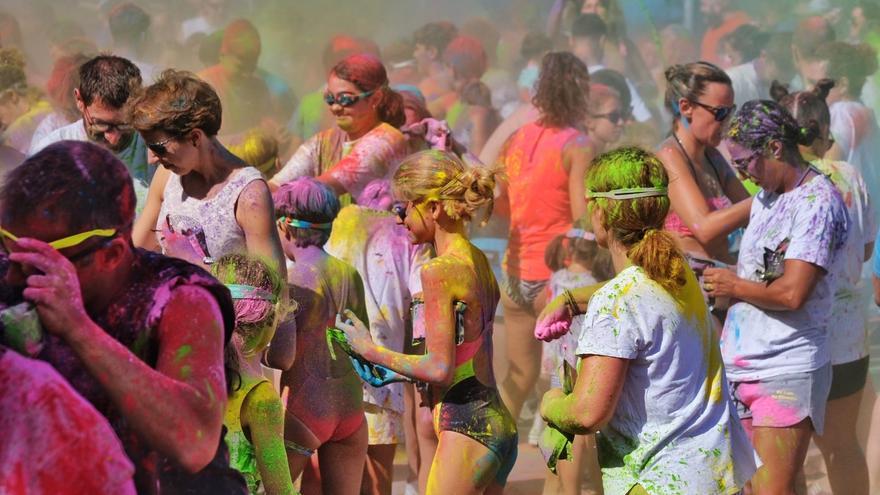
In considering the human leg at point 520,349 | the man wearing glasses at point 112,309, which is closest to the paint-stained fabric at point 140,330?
the man wearing glasses at point 112,309

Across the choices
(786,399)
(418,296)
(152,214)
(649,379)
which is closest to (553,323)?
(649,379)

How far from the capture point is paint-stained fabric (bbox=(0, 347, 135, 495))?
1.96m

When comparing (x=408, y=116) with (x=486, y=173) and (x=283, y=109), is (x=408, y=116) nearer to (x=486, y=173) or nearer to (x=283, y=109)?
(x=486, y=173)

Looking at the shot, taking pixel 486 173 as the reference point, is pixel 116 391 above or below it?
above

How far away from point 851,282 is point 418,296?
2020mm

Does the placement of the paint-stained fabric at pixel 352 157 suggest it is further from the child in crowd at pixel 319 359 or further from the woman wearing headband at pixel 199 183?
the woman wearing headband at pixel 199 183

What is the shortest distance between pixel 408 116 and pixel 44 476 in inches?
175

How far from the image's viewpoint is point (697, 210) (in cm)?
534

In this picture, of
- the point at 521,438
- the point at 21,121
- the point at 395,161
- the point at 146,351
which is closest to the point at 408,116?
the point at 395,161

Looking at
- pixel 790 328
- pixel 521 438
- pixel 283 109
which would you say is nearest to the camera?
pixel 790 328

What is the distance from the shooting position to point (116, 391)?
6.53 feet

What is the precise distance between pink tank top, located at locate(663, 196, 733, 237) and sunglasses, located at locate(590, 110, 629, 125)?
3765 millimetres

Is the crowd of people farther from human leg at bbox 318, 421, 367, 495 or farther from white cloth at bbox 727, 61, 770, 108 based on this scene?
white cloth at bbox 727, 61, 770, 108

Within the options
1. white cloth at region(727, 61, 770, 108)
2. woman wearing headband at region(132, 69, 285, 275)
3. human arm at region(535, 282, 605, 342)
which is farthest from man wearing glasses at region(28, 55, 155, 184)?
white cloth at region(727, 61, 770, 108)
